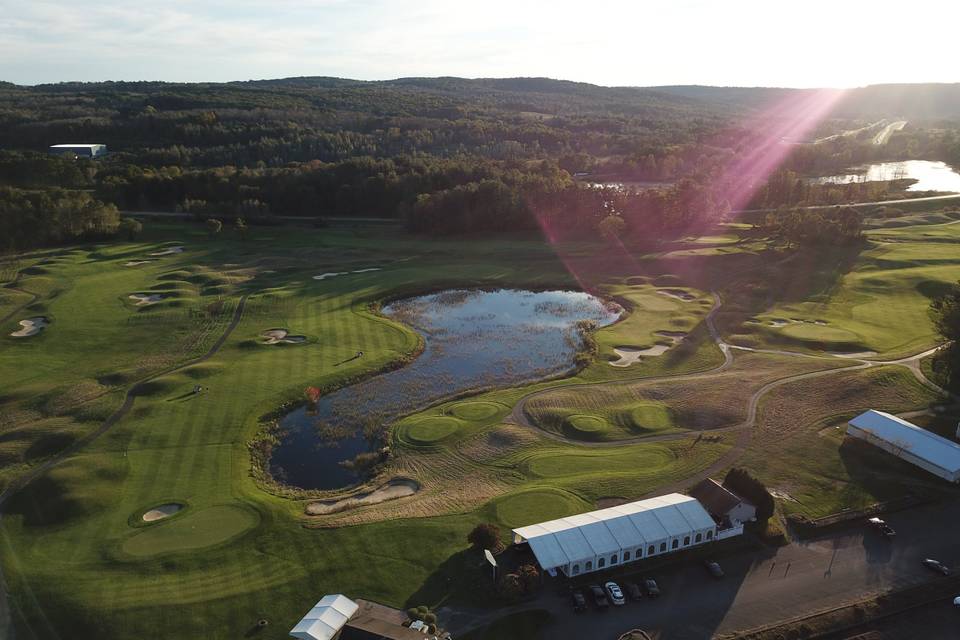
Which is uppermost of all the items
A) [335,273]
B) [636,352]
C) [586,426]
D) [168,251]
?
[168,251]

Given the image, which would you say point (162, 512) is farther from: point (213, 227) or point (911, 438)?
point (213, 227)

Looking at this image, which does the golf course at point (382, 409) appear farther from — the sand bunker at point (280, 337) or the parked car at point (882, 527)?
the parked car at point (882, 527)

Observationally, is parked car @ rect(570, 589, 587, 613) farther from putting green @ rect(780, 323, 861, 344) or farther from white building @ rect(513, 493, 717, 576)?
putting green @ rect(780, 323, 861, 344)

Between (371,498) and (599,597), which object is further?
(371,498)

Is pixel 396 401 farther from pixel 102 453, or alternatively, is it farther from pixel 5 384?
pixel 5 384

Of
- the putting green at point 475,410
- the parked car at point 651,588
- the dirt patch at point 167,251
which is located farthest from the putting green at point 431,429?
the dirt patch at point 167,251

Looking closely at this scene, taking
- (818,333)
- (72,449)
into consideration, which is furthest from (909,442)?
(72,449)
